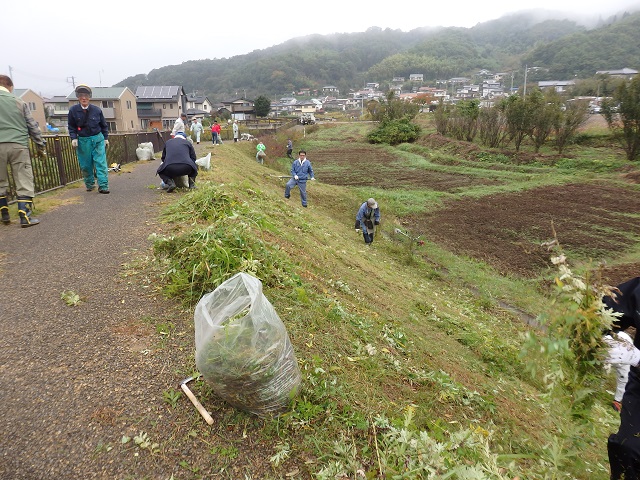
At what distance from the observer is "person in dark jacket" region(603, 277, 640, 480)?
6.78 ft

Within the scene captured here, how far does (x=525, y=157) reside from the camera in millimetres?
25484

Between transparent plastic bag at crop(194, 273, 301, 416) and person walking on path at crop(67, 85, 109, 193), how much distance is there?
20.3 feet

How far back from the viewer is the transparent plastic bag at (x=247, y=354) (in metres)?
2.11

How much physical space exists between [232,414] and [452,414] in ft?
5.91

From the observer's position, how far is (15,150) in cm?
522

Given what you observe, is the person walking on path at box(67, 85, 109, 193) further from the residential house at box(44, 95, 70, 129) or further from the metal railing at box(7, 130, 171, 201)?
the residential house at box(44, 95, 70, 129)

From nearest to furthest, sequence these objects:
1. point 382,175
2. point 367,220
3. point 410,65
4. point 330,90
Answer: point 367,220, point 382,175, point 330,90, point 410,65

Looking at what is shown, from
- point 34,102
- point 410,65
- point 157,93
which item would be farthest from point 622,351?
point 410,65

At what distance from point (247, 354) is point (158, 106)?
63.2 meters

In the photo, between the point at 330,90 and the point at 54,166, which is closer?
the point at 54,166

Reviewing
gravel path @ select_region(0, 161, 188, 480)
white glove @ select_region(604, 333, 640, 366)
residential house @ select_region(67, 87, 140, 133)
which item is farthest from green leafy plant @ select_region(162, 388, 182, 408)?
residential house @ select_region(67, 87, 140, 133)

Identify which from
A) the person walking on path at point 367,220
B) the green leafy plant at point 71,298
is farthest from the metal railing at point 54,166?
the person walking on path at point 367,220

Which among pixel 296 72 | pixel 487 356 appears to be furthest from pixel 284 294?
pixel 296 72

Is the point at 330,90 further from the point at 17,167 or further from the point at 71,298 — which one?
the point at 71,298
